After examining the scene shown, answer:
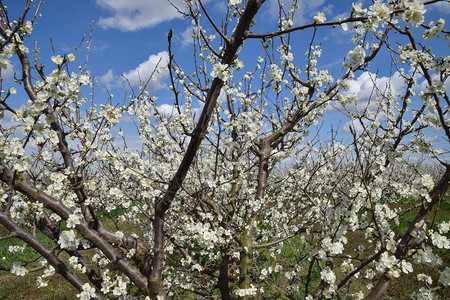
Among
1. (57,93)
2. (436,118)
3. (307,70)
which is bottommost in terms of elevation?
(436,118)

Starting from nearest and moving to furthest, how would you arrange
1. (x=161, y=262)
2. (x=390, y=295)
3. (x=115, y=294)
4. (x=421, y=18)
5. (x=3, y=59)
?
(x=421, y=18) → (x=3, y=59) → (x=161, y=262) → (x=115, y=294) → (x=390, y=295)

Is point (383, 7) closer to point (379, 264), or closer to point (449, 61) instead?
point (449, 61)

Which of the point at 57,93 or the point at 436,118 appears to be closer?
the point at 57,93

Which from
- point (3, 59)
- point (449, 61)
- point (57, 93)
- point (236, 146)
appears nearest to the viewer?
point (57, 93)

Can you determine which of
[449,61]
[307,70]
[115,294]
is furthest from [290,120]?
[115,294]

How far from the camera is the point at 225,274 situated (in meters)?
3.46

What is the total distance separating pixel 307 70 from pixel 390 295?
19.6 feet

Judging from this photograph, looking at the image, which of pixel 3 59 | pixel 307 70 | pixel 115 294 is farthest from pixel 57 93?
pixel 307 70

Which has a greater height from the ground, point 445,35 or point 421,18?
point 445,35

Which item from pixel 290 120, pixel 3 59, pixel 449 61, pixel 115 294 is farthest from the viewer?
pixel 290 120

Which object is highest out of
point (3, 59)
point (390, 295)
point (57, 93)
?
point (3, 59)

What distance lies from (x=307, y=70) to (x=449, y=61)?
2.27 metres

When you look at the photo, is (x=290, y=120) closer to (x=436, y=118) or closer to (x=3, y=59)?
(x=436, y=118)

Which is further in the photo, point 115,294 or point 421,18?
point 115,294
